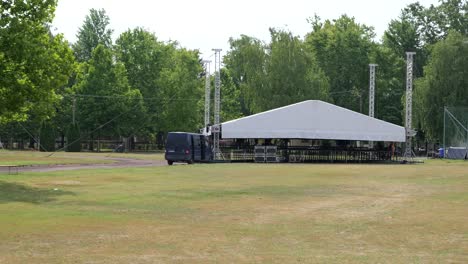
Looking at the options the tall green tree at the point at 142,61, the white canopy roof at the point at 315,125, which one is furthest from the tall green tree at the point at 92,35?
the white canopy roof at the point at 315,125

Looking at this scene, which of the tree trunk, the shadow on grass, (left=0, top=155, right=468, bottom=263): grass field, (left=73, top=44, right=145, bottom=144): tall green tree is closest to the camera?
(left=0, top=155, right=468, bottom=263): grass field

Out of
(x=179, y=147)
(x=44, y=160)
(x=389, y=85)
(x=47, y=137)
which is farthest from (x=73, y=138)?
(x=389, y=85)

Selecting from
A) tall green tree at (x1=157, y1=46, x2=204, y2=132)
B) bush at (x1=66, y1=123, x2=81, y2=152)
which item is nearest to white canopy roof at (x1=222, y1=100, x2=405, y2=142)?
bush at (x1=66, y1=123, x2=81, y2=152)

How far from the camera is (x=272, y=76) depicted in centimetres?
7081

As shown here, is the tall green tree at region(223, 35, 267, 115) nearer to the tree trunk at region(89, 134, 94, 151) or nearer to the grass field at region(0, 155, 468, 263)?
the tree trunk at region(89, 134, 94, 151)

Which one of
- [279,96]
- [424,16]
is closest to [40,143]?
[279,96]

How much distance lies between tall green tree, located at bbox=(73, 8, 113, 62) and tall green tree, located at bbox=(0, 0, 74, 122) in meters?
69.9

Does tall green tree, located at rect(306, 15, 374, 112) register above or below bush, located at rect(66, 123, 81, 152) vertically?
above

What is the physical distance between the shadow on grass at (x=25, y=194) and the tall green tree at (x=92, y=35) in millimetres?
73938

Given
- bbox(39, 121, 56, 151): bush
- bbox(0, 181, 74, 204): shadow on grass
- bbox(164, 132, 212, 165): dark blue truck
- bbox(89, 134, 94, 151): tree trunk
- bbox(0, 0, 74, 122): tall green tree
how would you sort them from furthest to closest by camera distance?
1. bbox(89, 134, 94, 151): tree trunk
2. bbox(39, 121, 56, 151): bush
3. bbox(164, 132, 212, 165): dark blue truck
4. bbox(0, 0, 74, 122): tall green tree
5. bbox(0, 181, 74, 204): shadow on grass

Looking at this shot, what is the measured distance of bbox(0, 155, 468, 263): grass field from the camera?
9.16m

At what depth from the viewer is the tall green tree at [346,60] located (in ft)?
263

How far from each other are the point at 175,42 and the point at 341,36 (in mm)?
24802

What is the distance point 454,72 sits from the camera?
2495 inches
